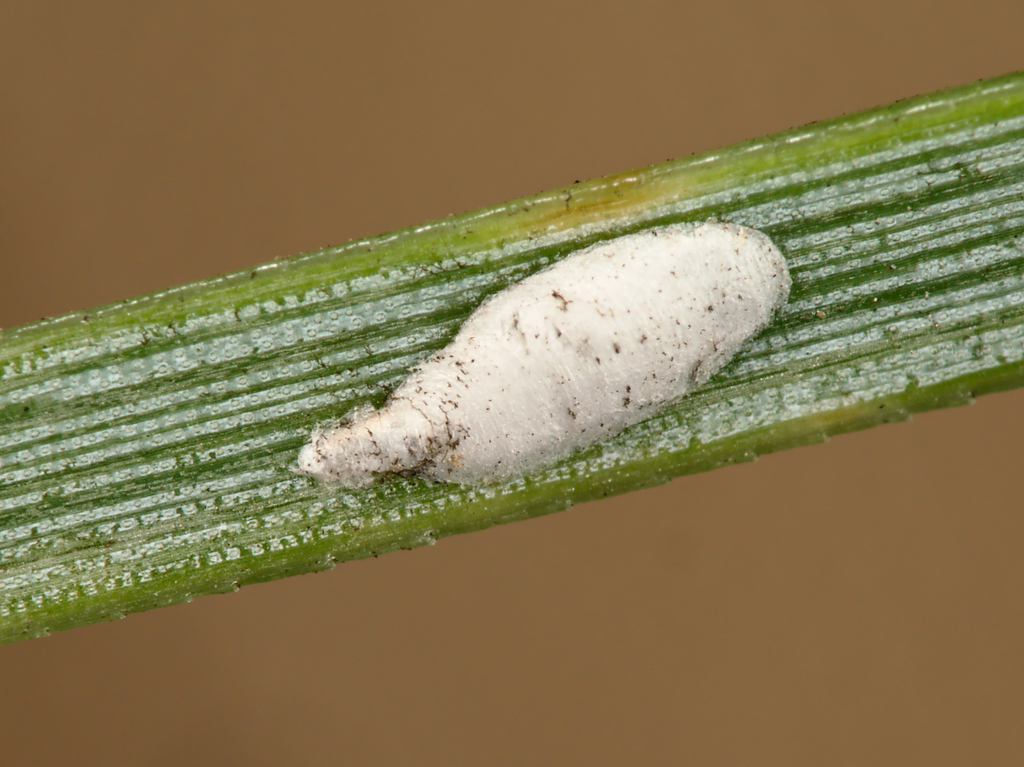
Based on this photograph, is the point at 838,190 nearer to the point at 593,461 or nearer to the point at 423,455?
the point at 593,461

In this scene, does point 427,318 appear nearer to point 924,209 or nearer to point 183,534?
point 183,534

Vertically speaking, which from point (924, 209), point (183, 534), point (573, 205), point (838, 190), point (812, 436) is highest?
point (573, 205)

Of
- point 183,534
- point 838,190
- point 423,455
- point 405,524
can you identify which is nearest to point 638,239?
point 838,190

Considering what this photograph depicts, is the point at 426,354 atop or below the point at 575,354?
atop

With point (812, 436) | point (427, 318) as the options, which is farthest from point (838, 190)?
point (427, 318)

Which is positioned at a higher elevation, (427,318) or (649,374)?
(427,318)

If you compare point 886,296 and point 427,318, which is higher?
point 427,318
